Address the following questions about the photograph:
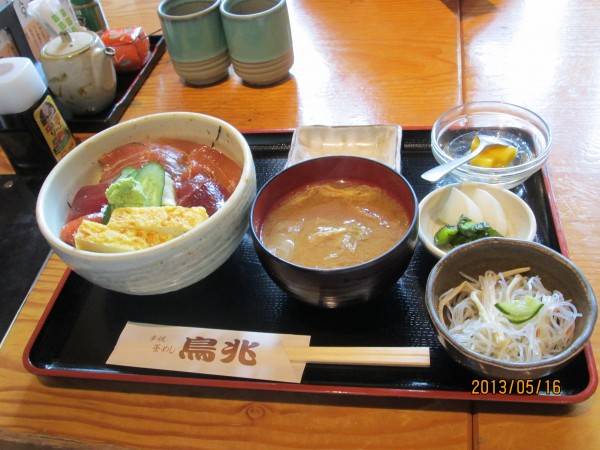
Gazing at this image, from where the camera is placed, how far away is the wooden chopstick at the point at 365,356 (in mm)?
854

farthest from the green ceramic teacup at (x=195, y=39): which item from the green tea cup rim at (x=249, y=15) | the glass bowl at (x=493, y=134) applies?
the glass bowl at (x=493, y=134)

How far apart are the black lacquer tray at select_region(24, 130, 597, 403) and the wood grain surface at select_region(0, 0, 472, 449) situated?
32 millimetres

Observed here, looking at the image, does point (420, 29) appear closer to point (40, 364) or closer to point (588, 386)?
point (588, 386)

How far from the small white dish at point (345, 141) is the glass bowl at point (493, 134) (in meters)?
0.12

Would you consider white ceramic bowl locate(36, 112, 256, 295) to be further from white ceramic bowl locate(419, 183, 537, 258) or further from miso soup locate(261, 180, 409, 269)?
white ceramic bowl locate(419, 183, 537, 258)

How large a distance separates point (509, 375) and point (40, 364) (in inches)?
33.5

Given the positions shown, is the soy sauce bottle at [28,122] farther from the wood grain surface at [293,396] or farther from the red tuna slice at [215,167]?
the red tuna slice at [215,167]

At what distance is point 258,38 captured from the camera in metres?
1.58

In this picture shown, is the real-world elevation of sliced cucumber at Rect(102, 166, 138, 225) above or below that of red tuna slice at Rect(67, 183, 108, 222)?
above

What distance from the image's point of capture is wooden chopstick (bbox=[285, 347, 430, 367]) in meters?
0.85

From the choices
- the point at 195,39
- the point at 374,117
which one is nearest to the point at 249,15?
the point at 195,39

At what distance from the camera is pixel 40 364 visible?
38.2 inches
